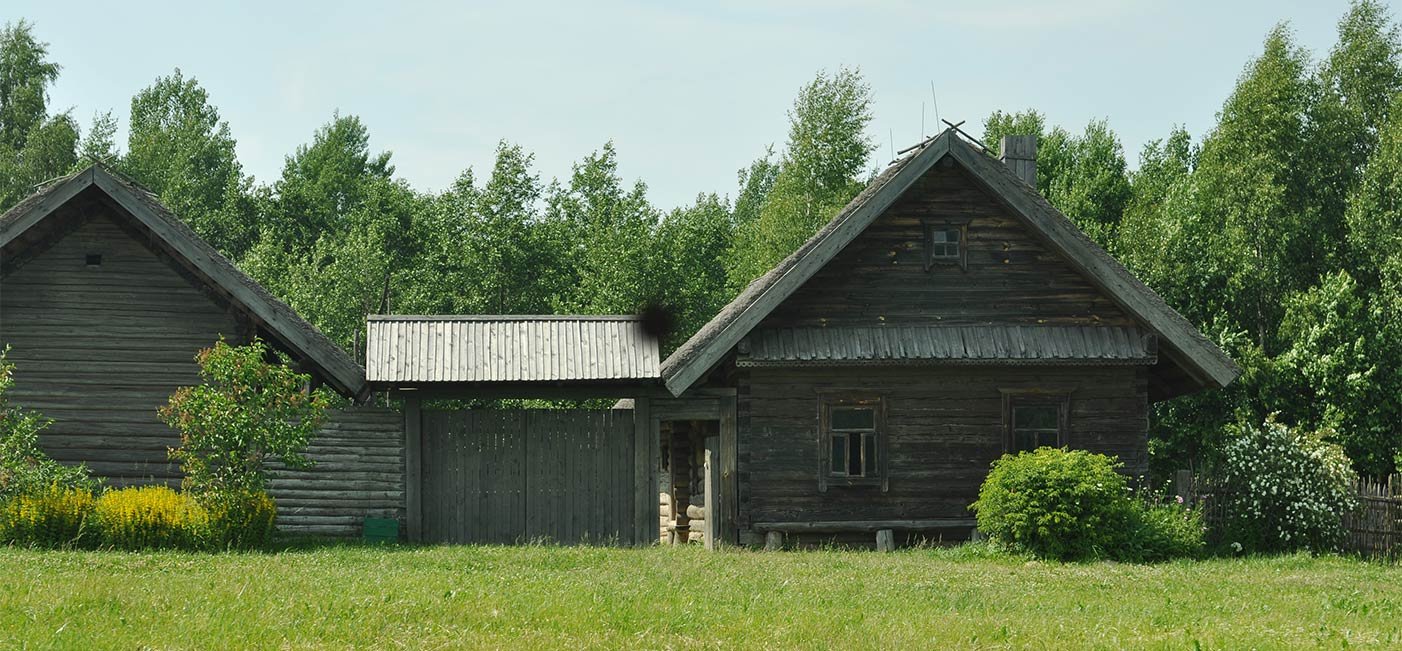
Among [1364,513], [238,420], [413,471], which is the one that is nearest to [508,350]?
[413,471]

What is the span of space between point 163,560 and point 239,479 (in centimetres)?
255

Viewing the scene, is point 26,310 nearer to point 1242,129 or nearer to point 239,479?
point 239,479

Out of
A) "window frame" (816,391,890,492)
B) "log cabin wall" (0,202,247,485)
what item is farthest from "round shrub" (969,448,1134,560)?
"log cabin wall" (0,202,247,485)

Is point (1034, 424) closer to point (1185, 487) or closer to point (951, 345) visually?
point (951, 345)

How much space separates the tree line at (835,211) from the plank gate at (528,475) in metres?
10.5

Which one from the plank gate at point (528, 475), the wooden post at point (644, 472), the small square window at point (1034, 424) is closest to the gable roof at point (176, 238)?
the plank gate at point (528, 475)

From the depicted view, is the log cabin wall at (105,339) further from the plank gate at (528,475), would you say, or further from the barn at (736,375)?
the plank gate at (528,475)

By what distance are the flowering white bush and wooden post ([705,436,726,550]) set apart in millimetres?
7692

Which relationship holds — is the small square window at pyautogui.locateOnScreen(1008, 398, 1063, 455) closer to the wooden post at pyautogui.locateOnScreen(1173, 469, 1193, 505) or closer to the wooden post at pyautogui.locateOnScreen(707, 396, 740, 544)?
the wooden post at pyautogui.locateOnScreen(1173, 469, 1193, 505)

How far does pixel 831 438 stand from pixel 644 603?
29.7 ft

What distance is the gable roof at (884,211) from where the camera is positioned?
2148 centimetres

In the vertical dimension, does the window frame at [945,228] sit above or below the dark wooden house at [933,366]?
above

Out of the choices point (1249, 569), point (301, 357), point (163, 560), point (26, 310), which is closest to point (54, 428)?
point (26, 310)

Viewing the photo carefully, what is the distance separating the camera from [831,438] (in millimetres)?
22812
